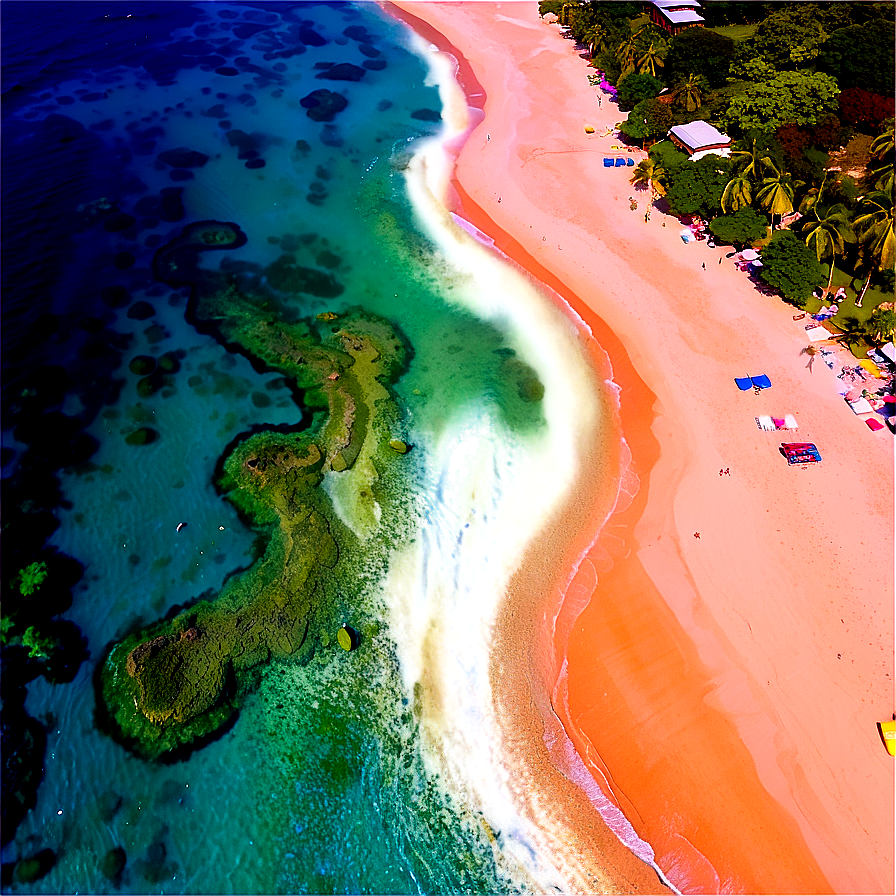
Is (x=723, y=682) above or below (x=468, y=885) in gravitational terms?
above

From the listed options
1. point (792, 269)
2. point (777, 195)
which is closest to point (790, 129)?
point (777, 195)

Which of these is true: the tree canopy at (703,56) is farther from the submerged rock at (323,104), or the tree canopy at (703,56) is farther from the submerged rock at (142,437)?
the submerged rock at (142,437)

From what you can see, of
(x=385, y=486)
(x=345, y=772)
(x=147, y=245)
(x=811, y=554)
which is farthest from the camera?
(x=147, y=245)

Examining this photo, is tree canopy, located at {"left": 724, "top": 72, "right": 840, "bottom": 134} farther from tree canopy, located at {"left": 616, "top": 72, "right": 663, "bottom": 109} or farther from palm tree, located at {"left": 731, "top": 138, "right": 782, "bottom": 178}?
tree canopy, located at {"left": 616, "top": 72, "right": 663, "bottom": 109}

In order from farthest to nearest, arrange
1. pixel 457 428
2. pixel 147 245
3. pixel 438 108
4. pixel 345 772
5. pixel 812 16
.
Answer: pixel 438 108 → pixel 812 16 → pixel 147 245 → pixel 457 428 → pixel 345 772

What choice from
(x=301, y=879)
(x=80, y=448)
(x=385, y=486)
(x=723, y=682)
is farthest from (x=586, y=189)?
(x=301, y=879)

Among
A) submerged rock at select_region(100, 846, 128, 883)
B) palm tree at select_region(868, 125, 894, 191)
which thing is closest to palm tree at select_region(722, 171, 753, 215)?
palm tree at select_region(868, 125, 894, 191)

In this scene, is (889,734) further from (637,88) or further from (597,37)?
(597,37)

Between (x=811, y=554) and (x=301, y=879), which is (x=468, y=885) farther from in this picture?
(x=811, y=554)
